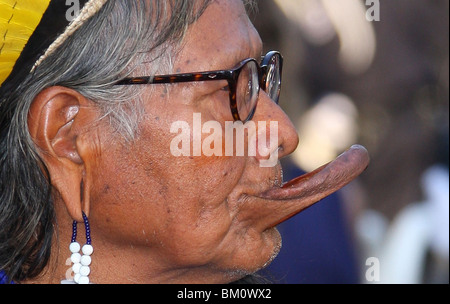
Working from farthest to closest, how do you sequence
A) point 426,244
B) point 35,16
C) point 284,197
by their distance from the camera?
point 426,244 < point 284,197 < point 35,16

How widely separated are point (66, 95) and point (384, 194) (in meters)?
2.92

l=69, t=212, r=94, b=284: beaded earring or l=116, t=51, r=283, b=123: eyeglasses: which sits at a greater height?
l=116, t=51, r=283, b=123: eyeglasses

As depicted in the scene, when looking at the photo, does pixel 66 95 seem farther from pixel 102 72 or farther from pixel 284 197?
pixel 284 197

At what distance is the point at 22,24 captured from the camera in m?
2.06

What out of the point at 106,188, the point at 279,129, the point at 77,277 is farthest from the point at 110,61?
the point at 77,277

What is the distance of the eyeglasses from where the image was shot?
2100 mm

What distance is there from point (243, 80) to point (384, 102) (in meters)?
2.60

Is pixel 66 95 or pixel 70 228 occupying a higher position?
pixel 66 95

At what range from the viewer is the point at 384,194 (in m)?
4.59

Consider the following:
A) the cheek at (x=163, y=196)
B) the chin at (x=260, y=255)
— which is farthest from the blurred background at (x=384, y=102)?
the cheek at (x=163, y=196)

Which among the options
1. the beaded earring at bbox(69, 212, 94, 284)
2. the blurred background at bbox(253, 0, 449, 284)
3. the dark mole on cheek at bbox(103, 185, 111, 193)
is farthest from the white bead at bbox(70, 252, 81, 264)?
the blurred background at bbox(253, 0, 449, 284)

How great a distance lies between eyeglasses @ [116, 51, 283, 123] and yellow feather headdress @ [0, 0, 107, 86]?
220 millimetres

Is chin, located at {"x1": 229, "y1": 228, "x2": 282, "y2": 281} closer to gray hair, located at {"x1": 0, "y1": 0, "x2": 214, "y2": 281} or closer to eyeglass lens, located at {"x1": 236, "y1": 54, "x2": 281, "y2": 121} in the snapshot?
eyeglass lens, located at {"x1": 236, "y1": 54, "x2": 281, "y2": 121}
